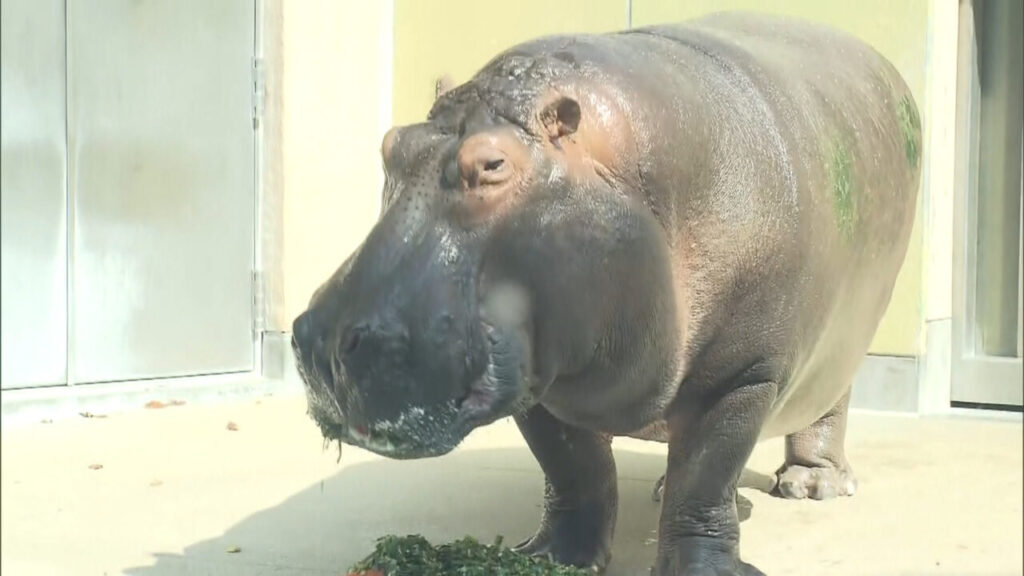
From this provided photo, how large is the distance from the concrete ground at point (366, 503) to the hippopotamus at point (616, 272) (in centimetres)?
45

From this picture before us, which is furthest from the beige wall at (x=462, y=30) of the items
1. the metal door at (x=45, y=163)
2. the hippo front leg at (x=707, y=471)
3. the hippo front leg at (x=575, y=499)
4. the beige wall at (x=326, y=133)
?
the hippo front leg at (x=707, y=471)

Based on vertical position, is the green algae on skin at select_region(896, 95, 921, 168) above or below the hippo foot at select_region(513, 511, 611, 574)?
above

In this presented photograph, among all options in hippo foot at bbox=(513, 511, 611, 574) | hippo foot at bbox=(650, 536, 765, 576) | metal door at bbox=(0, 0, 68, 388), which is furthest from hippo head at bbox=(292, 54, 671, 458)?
metal door at bbox=(0, 0, 68, 388)

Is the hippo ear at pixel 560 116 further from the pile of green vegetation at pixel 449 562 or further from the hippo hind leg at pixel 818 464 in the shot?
the hippo hind leg at pixel 818 464

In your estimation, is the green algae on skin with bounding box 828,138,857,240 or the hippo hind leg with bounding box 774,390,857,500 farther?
the hippo hind leg with bounding box 774,390,857,500

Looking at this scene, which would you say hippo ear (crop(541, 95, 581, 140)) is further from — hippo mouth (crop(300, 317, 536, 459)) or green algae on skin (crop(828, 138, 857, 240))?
green algae on skin (crop(828, 138, 857, 240))

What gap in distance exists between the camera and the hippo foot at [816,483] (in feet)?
14.7

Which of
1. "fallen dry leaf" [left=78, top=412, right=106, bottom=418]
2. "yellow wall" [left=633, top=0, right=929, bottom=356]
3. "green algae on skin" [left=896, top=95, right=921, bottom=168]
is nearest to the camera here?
"green algae on skin" [left=896, top=95, right=921, bottom=168]

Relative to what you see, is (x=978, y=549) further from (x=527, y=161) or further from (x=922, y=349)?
(x=922, y=349)

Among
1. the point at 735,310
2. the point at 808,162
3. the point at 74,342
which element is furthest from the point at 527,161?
the point at 74,342

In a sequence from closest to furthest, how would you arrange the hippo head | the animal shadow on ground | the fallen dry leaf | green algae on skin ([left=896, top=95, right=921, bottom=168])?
the hippo head, the animal shadow on ground, green algae on skin ([left=896, top=95, right=921, bottom=168]), the fallen dry leaf

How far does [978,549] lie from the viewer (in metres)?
3.18

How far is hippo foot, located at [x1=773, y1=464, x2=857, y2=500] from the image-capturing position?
176 inches

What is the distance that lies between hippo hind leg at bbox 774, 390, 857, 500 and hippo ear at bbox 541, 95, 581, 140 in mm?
2127
